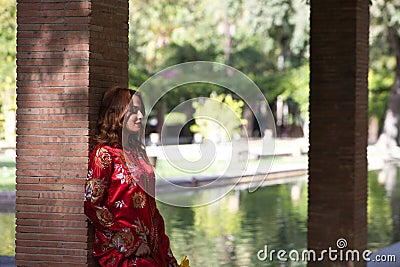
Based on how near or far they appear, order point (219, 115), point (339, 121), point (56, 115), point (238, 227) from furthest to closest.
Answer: point (238, 227) → point (339, 121) → point (219, 115) → point (56, 115)

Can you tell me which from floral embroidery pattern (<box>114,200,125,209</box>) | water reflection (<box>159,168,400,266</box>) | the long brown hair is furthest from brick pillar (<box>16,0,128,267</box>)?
water reflection (<box>159,168,400,266</box>)

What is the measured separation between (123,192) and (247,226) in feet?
34.1

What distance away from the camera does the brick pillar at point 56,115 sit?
6387mm

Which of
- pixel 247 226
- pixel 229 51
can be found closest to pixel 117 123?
pixel 247 226

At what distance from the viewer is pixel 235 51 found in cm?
4716

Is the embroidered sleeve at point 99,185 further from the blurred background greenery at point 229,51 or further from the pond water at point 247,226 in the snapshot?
the blurred background greenery at point 229,51

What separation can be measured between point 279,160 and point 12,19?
10.1 meters

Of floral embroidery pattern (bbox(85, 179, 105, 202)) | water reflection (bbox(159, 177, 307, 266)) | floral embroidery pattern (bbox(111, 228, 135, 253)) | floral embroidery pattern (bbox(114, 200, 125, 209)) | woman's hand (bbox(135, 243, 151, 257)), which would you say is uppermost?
floral embroidery pattern (bbox(85, 179, 105, 202))

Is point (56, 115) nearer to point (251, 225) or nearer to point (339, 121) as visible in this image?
point (339, 121)

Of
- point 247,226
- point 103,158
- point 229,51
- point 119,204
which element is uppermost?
point 229,51

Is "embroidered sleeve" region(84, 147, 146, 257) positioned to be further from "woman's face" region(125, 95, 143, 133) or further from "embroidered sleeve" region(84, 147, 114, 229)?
"woman's face" region(125, 95, 143, 133)

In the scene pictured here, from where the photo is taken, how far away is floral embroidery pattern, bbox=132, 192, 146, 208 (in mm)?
5516

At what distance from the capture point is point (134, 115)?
18.3 ft

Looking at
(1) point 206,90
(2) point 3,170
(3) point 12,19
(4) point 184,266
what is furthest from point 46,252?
(1) point 206,90
